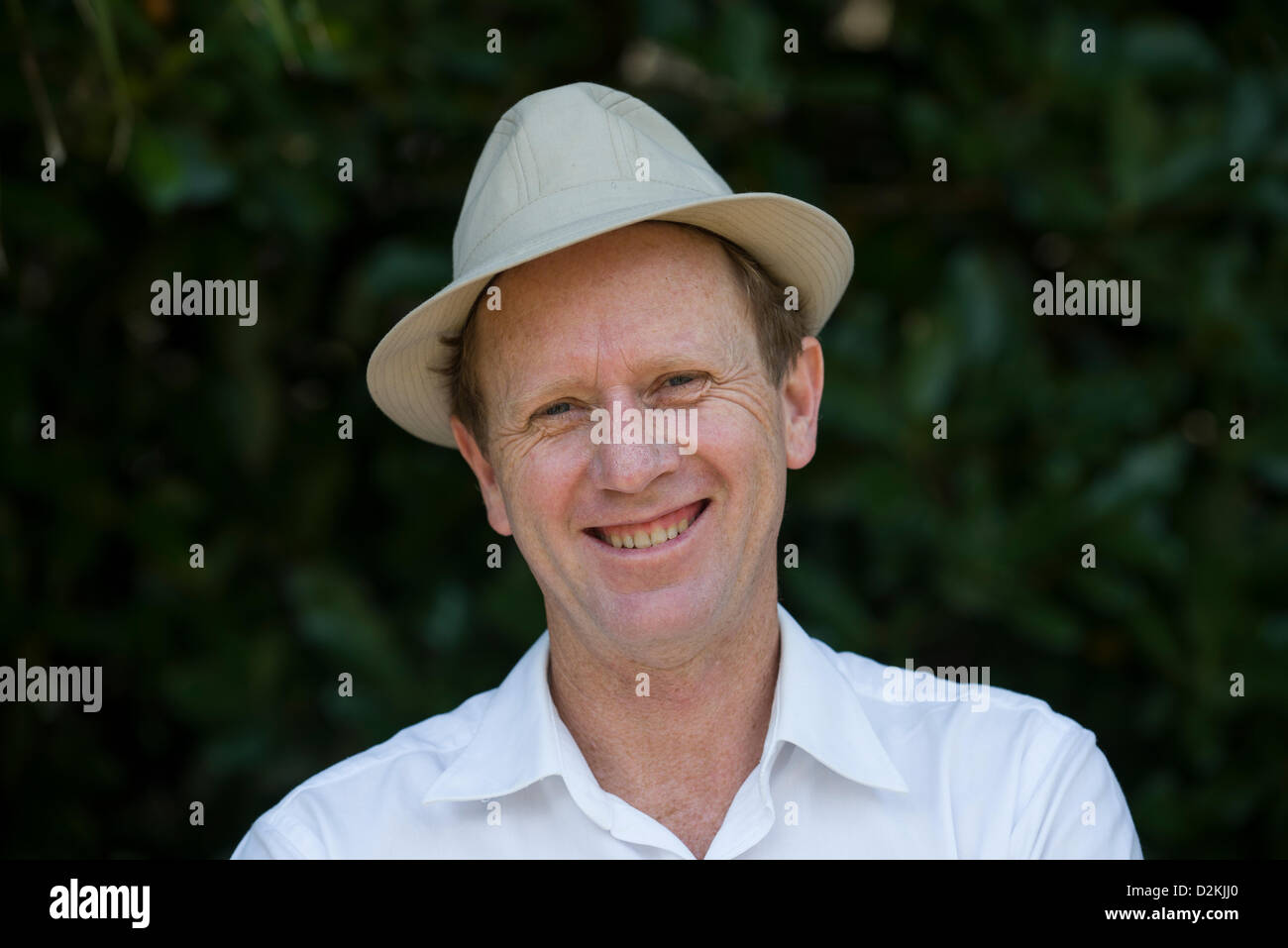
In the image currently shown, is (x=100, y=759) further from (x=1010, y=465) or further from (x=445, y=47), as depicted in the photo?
(x=1010, y=465)

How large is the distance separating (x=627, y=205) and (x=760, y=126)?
1478 millimetres

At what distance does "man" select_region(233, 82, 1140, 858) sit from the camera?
1658 mm

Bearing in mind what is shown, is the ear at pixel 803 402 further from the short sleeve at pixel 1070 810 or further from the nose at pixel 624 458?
the short sleeve at pixel 1070 810

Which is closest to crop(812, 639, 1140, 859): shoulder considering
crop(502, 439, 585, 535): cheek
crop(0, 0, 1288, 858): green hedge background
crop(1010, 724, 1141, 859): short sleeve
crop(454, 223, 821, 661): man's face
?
crop(1010, 724, 1141, 859): short sleeve

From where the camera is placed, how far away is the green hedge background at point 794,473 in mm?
2824

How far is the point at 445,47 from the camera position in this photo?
2.97 m

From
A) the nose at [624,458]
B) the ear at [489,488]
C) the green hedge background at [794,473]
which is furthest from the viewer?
the green hedge background at [794,473]

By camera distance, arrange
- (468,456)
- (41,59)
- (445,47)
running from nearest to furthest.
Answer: (468,456) → (41,59) → (445,47)

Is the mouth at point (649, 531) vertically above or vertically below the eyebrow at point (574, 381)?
below

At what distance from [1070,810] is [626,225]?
0.86 m

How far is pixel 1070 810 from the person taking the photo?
171cm

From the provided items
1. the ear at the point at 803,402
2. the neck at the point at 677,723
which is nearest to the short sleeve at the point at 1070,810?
the neck at the point at 677,723

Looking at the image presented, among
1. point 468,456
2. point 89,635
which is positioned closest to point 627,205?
point 468,456
